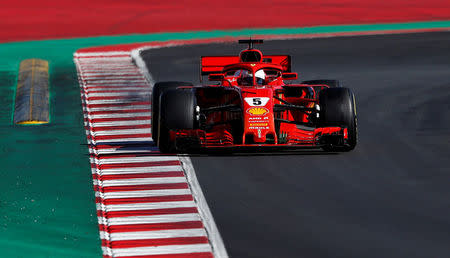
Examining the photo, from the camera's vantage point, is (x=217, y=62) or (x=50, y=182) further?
(x=217, y=62)

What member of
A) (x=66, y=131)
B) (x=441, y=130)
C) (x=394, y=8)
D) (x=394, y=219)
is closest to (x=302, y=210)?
(x=394, y=219)

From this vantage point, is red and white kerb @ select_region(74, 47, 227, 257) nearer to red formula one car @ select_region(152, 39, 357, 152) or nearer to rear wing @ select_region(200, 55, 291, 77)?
red formula one car @ select_region(152, 39, 357, 152)

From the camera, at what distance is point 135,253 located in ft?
36.0

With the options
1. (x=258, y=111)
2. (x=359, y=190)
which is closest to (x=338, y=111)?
(x=258, y=111)

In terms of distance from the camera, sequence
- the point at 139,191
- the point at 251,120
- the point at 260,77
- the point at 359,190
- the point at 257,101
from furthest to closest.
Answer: the point at 260,77 → the point at 257,101 → the point at 251,120 → the point at 139,191 → the point at 359,190

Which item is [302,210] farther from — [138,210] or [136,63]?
[136,63]

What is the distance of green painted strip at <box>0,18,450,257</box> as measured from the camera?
11.4m

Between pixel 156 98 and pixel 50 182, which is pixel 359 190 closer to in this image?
pixel 50 182

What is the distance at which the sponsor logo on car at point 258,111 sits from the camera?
14.9 m

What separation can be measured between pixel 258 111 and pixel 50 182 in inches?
135

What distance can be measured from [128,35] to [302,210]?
27.2 meters

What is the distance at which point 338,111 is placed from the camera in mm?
15102

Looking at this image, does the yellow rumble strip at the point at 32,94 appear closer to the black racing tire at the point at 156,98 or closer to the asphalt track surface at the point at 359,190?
the black racing tire at the point at 156,98

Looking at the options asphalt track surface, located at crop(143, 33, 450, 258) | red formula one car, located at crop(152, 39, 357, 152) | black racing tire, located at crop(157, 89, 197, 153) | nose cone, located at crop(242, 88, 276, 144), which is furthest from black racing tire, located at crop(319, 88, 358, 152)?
black racing tire, located at crop(157, 89, 197, 153)
